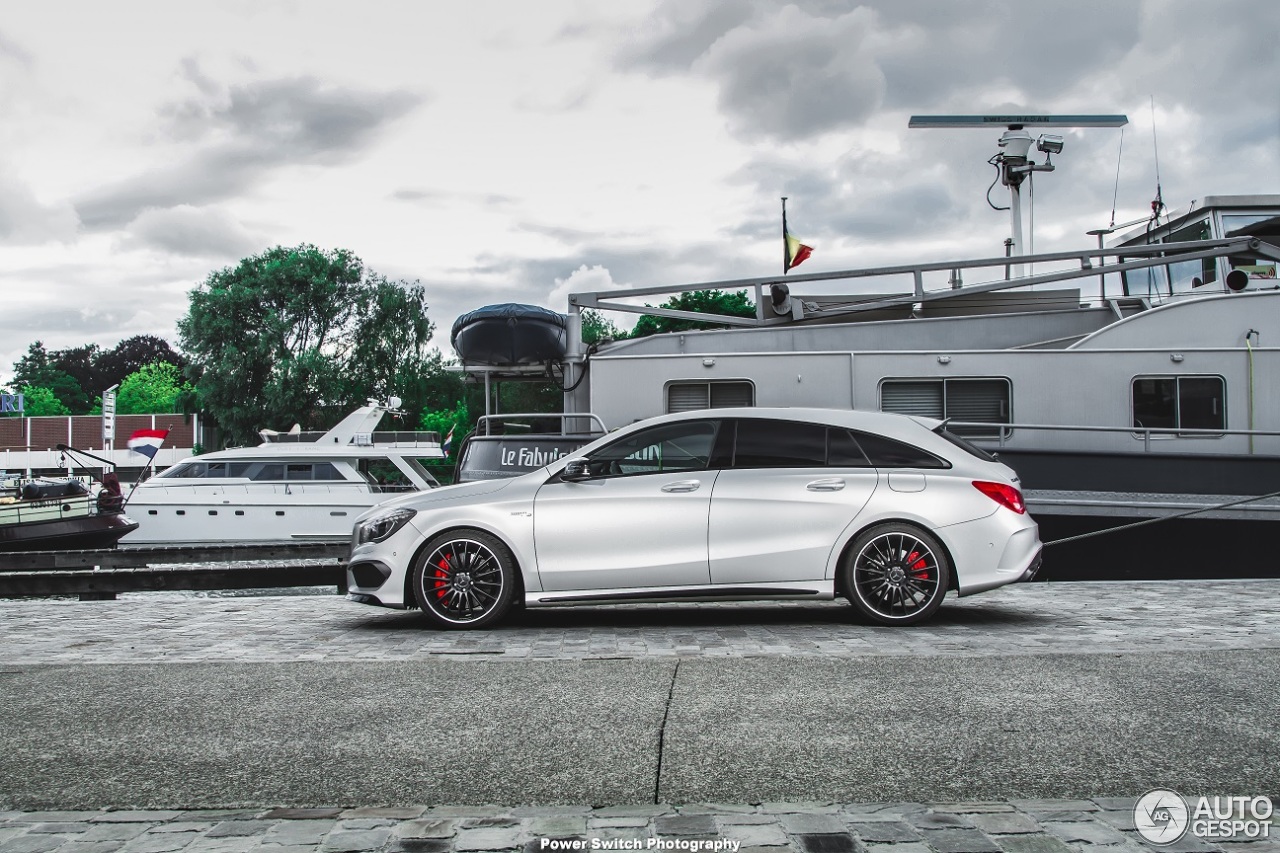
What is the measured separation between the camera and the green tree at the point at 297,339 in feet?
165

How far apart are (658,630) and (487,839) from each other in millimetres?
4515

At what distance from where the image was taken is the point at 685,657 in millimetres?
6328

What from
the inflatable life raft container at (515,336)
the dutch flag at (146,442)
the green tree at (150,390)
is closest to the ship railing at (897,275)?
the inflatable life raft container at (515,336)

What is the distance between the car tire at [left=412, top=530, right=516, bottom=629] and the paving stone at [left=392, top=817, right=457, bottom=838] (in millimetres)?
4290

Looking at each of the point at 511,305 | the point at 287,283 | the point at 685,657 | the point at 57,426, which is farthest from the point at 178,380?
the point at 685,657

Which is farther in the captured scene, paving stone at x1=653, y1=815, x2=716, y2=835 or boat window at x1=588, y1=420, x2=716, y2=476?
boat window at x1=588, y1=420, x2=716, y2=476

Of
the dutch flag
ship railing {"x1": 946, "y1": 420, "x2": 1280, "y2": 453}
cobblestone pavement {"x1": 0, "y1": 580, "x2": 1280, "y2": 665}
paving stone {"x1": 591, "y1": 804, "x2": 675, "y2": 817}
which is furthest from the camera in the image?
the dutch flag

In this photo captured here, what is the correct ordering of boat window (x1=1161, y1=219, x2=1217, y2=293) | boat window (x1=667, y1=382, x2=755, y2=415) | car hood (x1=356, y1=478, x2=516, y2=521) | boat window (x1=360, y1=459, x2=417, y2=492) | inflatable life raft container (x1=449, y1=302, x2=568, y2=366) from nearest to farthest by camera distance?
car hood (x1=356, y1=478, x2=516, y2=521)
boat window (x1=667, y1=382, x2=755, y2=415)
inflatable life raft container (x1=449, y1=302, x2=568, y2=366)
boat window (x1=1161, y1=219, x2=1217, y2=293)
boat window (x1=360, y1=459, x2=417, y2=492)

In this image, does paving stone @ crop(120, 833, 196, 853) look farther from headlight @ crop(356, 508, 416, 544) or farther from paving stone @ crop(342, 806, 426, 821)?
headlight @ crop(356, 508, 416, 544)

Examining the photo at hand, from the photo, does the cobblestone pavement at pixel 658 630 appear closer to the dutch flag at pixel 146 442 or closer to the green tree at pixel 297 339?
the dutch flag at pixel 146 442

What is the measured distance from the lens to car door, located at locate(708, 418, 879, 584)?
7.57 m

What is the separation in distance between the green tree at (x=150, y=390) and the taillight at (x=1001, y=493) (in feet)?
340

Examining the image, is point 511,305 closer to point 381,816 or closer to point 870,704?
point 870,704

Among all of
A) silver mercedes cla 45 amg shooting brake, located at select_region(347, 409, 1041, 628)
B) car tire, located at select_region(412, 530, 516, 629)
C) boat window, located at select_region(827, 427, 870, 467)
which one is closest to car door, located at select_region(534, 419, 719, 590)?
silver mercedes cla 45 amg shooting brake, located at select_region(347, 409, 1041, 628)
